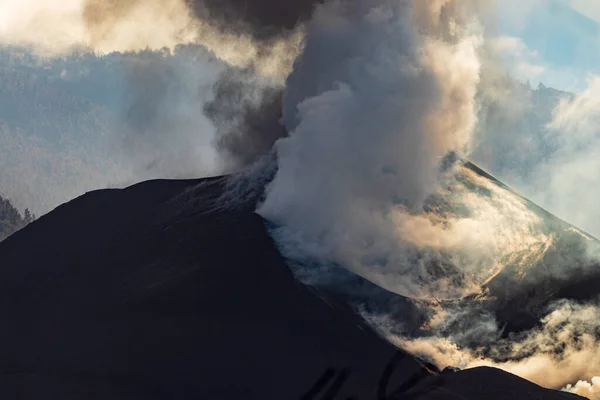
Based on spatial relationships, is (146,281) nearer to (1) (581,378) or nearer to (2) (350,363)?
(2) (350,363)

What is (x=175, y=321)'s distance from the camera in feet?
281

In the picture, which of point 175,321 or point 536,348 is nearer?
point 175,321

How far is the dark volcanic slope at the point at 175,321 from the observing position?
74.9 meters

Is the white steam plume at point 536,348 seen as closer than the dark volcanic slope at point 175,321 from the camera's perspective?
No

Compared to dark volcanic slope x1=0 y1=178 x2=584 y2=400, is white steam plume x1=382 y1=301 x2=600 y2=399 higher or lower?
higher

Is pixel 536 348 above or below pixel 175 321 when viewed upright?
above

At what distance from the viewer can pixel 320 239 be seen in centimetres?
9444

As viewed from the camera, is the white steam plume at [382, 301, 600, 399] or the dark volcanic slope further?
the white steam plume at [382, 301, 600, 399]

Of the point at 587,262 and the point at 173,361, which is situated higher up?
the point at 587,262

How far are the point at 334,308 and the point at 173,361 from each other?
13473mm

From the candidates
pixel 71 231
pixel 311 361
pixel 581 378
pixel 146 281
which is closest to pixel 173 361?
pixel 311 361

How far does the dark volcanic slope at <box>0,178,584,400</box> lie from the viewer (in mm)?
74875

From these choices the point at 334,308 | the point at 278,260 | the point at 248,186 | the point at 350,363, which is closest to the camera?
the point at 350,363

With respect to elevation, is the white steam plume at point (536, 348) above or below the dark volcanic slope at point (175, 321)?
above
